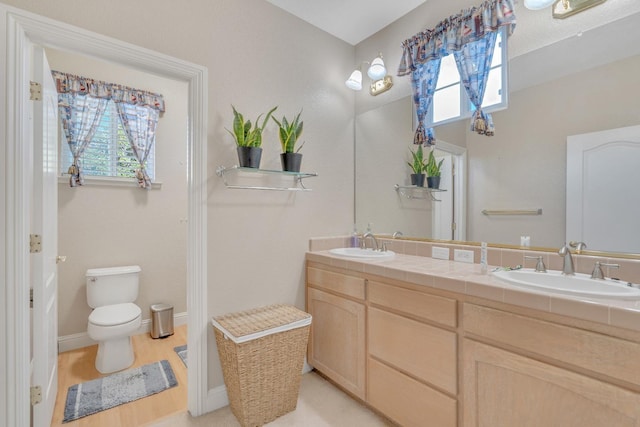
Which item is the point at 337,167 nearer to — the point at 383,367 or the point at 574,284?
the point at 383,367

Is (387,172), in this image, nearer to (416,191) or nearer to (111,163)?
(416,191)

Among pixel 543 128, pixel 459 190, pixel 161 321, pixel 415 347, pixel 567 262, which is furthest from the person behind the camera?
pixel 161 321

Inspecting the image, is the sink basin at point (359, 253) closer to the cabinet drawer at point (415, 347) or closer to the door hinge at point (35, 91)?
the cabinet drawer at point (415, 347)

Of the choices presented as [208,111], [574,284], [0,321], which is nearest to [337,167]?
[208,111]

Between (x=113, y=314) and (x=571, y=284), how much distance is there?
2971 mm

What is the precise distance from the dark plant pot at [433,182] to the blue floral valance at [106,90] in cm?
271

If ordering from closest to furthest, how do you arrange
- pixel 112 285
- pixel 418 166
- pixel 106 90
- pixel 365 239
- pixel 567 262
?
pixel 567 262, pixel 418 166, pixel 365 239, pixel 112 285, pixel 106 90

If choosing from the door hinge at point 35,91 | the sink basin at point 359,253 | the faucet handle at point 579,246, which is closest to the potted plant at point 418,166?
the sink basin at point 359,253

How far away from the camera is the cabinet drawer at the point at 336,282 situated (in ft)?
5.88

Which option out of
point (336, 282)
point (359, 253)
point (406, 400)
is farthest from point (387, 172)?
point (406, 400)

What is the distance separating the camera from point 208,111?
5.95ft

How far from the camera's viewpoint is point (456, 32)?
1.82 meters

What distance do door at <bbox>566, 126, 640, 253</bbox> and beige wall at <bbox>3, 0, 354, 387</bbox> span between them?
1504 millimetres

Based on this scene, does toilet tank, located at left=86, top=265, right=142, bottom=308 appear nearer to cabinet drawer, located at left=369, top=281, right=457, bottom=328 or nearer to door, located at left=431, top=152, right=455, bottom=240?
cabinet drawer, located at left=369, top=281, right=457, bottom=328
